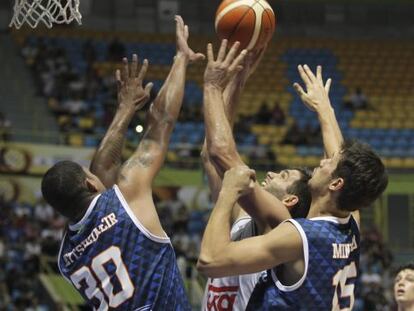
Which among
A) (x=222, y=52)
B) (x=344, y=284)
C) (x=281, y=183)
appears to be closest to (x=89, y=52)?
(x=281, y=183)

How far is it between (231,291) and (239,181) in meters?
0.89

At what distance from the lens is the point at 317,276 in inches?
142

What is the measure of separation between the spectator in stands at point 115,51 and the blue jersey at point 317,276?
677 inches

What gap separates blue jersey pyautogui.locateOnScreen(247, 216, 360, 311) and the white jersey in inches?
16.1

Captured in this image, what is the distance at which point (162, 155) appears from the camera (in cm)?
405

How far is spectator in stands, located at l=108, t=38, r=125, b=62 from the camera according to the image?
20.6 meters

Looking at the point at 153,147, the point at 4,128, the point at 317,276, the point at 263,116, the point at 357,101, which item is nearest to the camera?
the point at 317,276

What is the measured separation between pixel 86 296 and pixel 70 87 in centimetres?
1531

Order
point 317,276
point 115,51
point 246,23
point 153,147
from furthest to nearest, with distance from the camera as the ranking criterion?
1. point 115,51
2. point 246,23
3. point 153,147
4. point 317,276

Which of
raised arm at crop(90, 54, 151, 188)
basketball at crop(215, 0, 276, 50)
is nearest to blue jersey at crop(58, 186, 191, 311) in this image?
raised arm at crop(90, 54, 151, 188)

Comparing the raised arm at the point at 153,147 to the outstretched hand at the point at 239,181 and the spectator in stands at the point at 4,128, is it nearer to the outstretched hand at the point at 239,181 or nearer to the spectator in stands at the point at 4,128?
the outstretched hand at the point at 239,181

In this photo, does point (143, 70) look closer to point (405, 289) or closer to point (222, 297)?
point (222, 297)

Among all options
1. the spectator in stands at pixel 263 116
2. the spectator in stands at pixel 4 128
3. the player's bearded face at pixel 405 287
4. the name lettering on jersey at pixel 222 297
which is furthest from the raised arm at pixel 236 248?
the spectator in stands at pixel 263 116

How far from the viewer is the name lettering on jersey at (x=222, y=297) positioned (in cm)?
428
